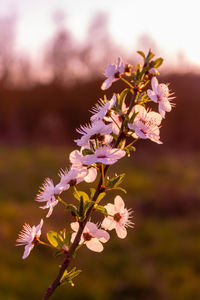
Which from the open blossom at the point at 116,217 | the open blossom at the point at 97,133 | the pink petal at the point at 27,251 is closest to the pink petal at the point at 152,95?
the open blossom at the point at 97,133

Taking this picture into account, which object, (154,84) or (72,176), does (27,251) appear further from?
(154,84)

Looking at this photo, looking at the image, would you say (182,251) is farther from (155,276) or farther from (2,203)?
(2,203)

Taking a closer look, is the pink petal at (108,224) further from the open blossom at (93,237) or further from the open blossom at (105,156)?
the open blossom at (105,156)

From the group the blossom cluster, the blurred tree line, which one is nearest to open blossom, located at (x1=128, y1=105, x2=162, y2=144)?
the blossom cluster

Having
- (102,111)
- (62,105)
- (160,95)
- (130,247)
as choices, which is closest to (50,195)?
(102,111)

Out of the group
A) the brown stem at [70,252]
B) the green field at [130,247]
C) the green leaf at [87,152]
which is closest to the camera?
the brown stem at [70,252]

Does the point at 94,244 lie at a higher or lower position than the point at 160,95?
lower

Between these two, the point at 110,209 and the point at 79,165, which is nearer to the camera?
the point at 79,165

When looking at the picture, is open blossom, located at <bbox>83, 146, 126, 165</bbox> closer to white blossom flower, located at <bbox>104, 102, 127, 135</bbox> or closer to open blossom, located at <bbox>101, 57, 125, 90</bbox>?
white blossom flower, located at <bbox>104, 102, 127, 135</bbox>
